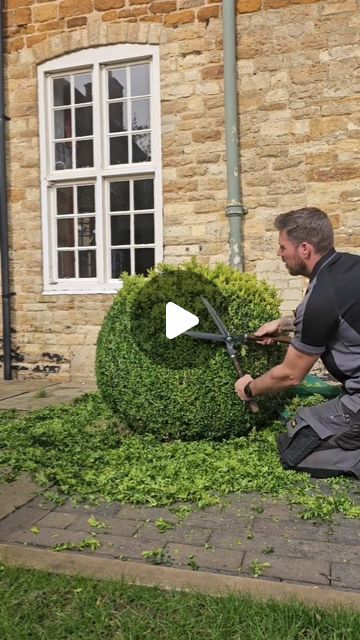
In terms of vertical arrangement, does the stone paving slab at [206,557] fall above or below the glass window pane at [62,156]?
below

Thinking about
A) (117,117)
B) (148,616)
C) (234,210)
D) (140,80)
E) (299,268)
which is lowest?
(148,616)

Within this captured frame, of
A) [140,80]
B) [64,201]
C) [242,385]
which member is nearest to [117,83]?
[140,80]

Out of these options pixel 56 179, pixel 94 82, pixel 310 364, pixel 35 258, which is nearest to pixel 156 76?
pixel 94 82

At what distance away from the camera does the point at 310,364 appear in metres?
3.33

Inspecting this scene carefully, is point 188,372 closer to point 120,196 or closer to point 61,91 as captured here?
Result: point 120,196

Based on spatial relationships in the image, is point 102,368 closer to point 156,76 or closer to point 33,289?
point 33,289

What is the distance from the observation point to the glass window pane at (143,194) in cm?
713

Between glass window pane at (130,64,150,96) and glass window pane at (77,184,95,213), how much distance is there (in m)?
1.34

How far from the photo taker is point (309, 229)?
3408mm

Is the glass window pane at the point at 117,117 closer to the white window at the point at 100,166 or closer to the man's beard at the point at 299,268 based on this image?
the white window at the point at 100,166

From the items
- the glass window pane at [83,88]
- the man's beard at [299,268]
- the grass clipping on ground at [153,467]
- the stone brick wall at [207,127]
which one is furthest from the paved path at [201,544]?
the glass window pane at [83,88]

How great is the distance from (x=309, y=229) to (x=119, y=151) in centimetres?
447

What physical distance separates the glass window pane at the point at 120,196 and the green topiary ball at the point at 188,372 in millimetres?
3159

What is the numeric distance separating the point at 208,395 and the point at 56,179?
15.1 ft
